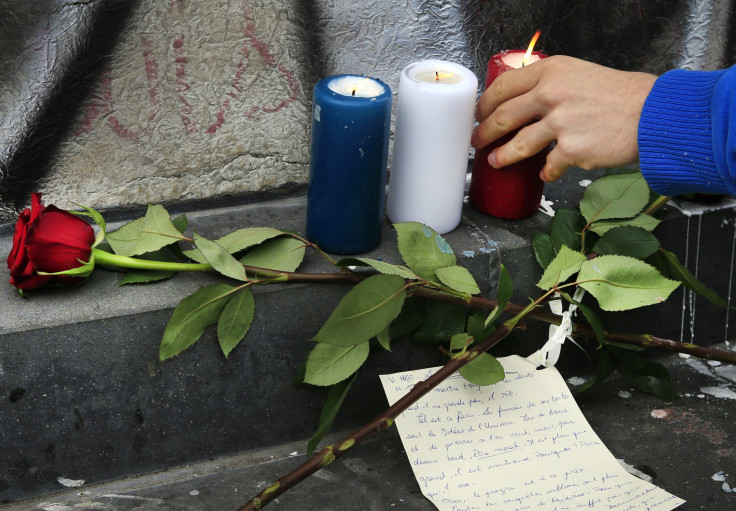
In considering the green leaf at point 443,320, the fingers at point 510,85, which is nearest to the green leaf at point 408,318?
the green leaf at point 443,320

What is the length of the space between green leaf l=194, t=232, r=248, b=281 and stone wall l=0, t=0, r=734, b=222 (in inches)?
7.5

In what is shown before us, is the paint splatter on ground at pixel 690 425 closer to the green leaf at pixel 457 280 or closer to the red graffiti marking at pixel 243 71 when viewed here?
the green leaf at pixel 457 280

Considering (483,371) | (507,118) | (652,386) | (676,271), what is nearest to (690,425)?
(652,386)

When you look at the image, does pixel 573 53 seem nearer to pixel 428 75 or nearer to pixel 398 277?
pixel 428 75

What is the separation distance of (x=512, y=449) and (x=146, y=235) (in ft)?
1.35

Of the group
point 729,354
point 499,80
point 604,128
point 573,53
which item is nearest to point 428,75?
point 499,80

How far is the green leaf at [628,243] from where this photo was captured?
84 centimetres

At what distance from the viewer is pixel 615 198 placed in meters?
0.88

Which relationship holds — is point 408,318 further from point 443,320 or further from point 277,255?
point 277,255

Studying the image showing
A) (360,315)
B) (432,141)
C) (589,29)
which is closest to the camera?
(360,315)

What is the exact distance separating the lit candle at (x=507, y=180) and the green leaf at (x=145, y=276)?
358mm

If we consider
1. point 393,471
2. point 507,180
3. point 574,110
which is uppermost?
point 574,110

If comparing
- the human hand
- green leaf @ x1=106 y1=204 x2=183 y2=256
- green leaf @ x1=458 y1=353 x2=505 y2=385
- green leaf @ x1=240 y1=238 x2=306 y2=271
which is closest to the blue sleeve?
the human hand

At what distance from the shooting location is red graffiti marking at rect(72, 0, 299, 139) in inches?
33.6
